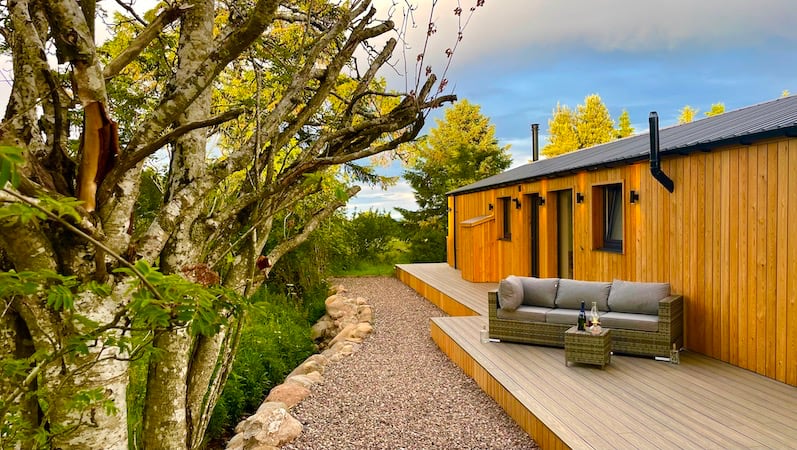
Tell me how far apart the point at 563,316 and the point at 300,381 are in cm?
296

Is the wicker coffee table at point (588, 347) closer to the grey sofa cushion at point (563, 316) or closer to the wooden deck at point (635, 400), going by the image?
the wooden deck at point (635, 400)

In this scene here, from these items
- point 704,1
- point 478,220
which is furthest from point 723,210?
point 704,1

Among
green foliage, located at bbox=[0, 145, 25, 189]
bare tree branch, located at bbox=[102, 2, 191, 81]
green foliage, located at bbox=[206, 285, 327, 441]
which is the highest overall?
bare tree branch, located at bbox=[102, 2, 191, 81]

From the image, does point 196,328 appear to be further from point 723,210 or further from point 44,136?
point 723,210

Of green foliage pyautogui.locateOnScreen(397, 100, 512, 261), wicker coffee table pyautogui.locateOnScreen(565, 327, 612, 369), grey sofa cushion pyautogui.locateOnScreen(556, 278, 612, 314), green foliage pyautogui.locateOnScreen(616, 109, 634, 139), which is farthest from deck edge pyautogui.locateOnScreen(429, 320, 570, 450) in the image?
green foliage pyautogui.locateOnScreen(616, 109, 634, 139)

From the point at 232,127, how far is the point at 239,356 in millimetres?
2818

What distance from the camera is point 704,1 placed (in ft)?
66.4

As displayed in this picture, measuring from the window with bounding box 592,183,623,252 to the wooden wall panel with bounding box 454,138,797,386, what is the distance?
0.43m

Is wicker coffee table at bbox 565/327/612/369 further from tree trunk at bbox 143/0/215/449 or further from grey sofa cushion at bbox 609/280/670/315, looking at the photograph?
tree trunk at bbox 143/0/215/449

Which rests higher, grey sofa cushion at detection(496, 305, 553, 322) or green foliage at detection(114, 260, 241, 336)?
green foliage at detection(114, 260, 241, 336)

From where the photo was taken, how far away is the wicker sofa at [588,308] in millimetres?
5039

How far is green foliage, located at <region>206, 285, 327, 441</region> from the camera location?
4.91m

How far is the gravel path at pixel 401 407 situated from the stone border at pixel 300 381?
11 cm

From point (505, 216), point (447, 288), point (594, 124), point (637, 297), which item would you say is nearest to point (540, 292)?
point (637, 297)
